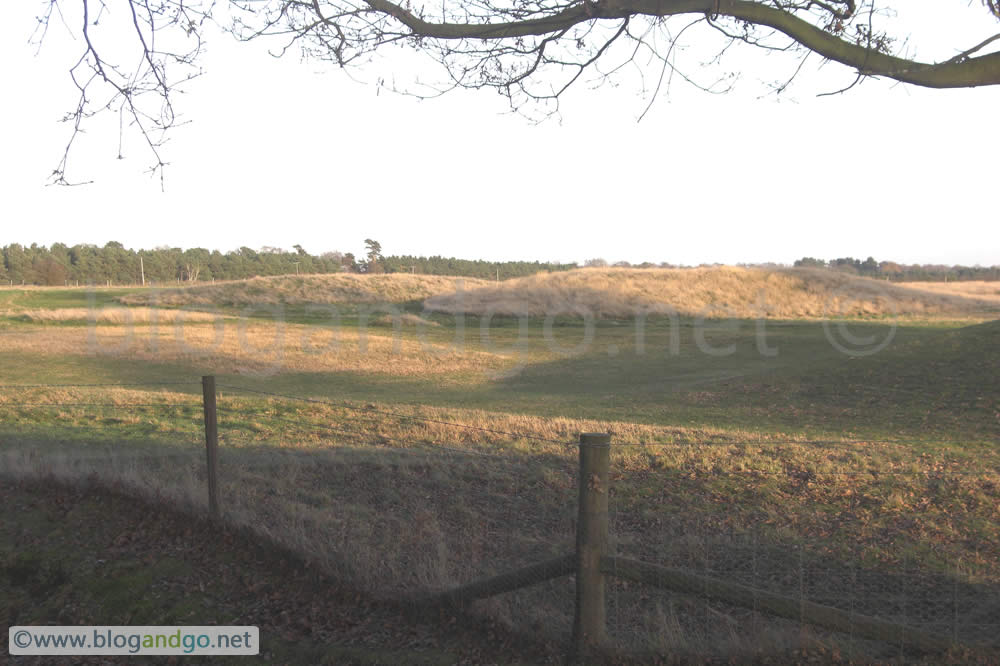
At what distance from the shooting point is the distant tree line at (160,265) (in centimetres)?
8244

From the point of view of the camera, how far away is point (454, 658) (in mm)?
3582

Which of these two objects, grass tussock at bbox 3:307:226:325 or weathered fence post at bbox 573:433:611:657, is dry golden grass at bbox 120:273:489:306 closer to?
grass tussock at bbox 3:307:226:325

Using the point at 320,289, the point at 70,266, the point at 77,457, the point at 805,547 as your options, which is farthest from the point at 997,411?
the point at 70,266

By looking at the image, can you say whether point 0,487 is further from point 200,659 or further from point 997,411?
point 997,411

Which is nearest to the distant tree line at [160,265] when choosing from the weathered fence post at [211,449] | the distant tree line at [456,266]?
the distant tree line at [456,266]

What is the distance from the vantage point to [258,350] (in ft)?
76.3

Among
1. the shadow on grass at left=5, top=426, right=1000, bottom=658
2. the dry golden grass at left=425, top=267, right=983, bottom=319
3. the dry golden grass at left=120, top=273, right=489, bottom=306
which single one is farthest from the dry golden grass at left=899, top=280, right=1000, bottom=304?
the shadow on grass at left=5, top=426, right=1000, bottom=658
